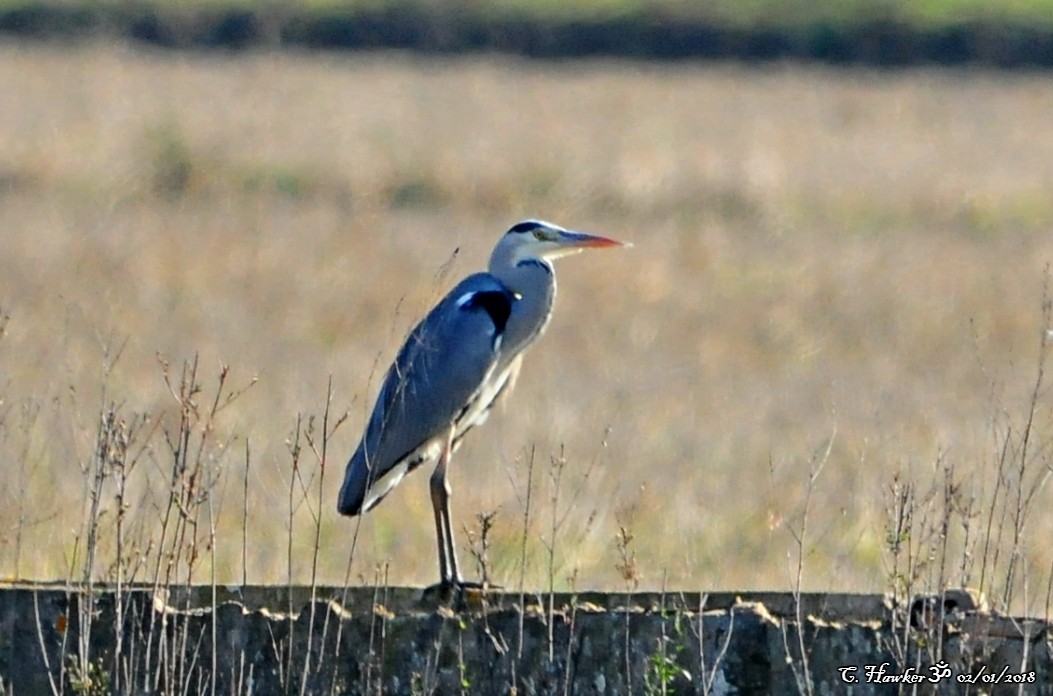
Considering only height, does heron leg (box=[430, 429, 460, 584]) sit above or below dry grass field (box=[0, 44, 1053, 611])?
below

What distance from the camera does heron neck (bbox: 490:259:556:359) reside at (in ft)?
22.3

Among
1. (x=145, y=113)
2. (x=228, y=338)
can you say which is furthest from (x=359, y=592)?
(x=145, y=113)

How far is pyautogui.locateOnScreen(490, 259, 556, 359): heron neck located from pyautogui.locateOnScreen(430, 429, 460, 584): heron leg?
42 cm

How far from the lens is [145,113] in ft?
71.4

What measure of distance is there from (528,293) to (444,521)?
0.84 metres

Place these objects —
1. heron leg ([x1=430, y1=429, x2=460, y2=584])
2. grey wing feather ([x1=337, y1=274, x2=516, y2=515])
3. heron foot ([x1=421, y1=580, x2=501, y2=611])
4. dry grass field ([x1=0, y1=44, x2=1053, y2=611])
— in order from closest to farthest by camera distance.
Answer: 1. heron foot ([x1=421, y1=580, x2=501, y2=611])
2. heron leg ([x1=430, y1=429, x2=460, y2=584])
3. grey wing feather ([x1=337, y1=274, x2=516, y2=515])
4. dry grass field ([x1=0, y1=44, x2=1053, y2=611])

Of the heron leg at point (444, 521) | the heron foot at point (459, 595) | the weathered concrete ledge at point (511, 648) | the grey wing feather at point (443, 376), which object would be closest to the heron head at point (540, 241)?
the grey wing feather at point (443, 376)

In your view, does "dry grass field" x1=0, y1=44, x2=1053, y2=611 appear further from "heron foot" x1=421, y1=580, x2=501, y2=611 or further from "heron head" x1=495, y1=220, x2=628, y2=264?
"heron head" x1=495, y1=220, x2=628, y2=264

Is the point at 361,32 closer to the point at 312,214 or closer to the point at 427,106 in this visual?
the point at 427,106

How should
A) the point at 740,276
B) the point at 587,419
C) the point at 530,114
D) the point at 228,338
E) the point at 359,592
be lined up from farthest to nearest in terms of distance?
the point at 530,114 < the point at 740,276 < the point at 228,338 < the point at 587,419 < the point at 359,592

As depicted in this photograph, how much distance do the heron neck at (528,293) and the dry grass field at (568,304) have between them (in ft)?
1.76

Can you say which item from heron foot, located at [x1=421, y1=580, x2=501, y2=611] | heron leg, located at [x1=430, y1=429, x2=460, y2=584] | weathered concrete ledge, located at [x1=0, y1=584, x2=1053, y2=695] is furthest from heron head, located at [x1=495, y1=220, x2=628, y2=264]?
weathered concrete ledge, located at [x1=0, y1=584, x2=1053, y2=695]

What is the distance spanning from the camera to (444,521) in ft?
21.6

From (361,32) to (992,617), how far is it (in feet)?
80.8
